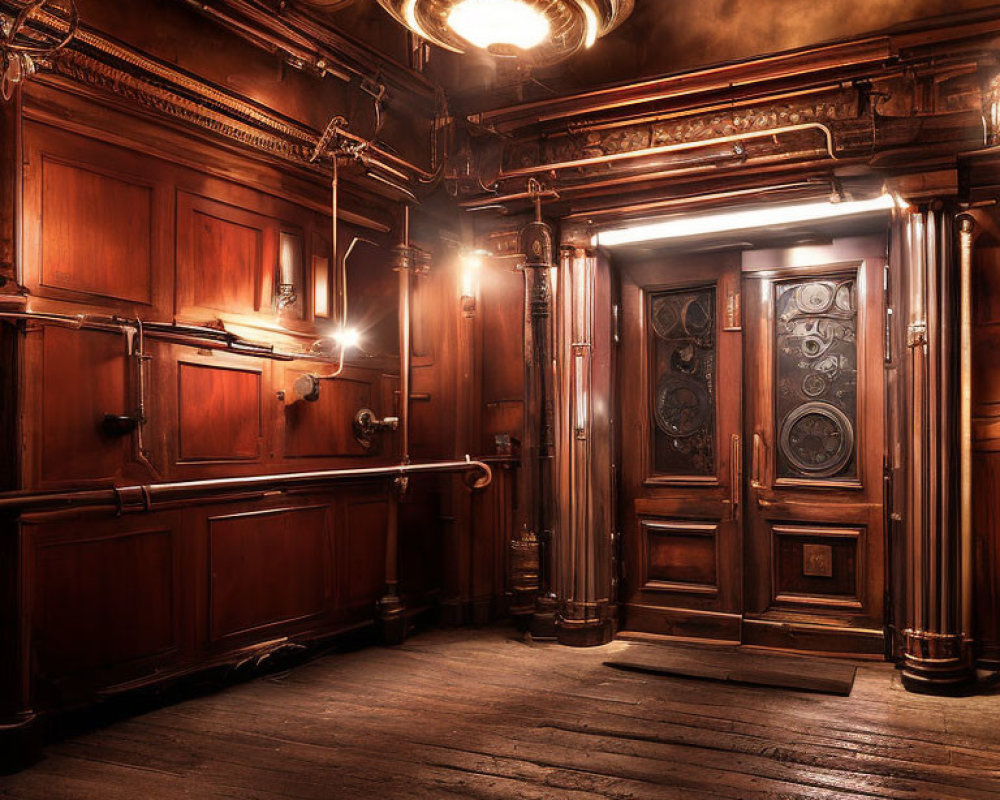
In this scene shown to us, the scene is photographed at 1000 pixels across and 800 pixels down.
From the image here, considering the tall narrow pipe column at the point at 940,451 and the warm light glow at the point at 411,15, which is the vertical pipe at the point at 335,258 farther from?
the tall narrow pipe column at the point at 940,451

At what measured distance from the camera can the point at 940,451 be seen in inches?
166

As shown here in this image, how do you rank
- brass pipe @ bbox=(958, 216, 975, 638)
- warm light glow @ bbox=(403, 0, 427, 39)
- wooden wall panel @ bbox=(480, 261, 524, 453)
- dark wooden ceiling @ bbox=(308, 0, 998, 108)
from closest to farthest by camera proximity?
warm light glow @ bbox=(403, 0, 427, 39) < brass pipe @ bbox=(958, 216, 975, 638) < dark wooden ceiling @ bbox=(308, 0, 998, 108) < wooden wall panel @ bbox=(480, 261, 524, 453)

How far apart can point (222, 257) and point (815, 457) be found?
355cm

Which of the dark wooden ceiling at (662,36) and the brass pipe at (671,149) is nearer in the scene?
the brass pipe at (671,149)

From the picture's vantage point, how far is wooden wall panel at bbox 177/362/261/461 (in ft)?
12.9

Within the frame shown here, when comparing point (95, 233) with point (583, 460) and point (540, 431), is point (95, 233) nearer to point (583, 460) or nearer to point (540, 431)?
point (540, 431)

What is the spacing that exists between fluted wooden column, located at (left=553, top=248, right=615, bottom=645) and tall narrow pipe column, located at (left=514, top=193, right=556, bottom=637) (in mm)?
72

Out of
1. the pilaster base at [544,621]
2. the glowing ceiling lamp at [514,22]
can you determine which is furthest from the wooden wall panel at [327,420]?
the glowing ceiling lamp at [514,22]

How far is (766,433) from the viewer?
5.08 metres

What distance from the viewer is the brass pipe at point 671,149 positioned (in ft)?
14.5

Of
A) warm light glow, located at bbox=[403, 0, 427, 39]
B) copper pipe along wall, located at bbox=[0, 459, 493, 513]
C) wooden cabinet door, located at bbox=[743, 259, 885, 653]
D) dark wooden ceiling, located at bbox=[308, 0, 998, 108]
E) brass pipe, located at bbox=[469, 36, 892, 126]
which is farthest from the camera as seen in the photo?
wooden cabinet door, located at bbox=[743, 259, 885, 653]

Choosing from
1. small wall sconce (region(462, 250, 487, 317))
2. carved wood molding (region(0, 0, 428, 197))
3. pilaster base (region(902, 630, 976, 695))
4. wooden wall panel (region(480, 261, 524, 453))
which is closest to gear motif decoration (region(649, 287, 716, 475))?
wooden wall panel (region(480, 261, 524, 453))

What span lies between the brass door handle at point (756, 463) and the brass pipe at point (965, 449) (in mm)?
1148

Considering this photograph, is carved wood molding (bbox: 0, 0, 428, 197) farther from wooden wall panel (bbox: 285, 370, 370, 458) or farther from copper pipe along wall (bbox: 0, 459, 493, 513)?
copper pipe along wall (bbox: 0, 459, 493, 513)
